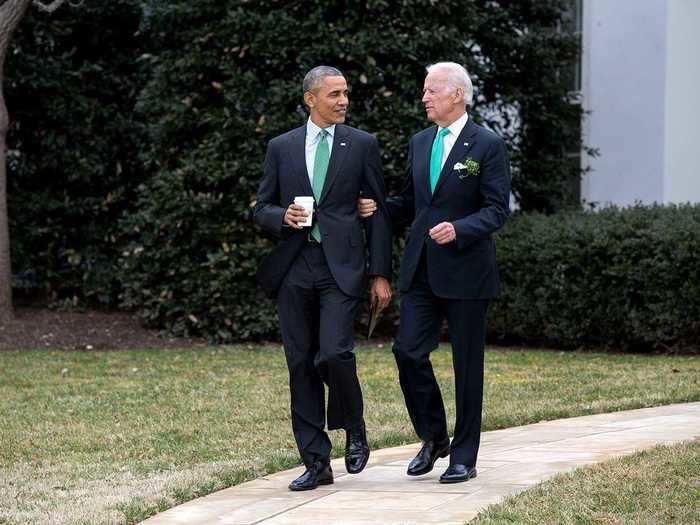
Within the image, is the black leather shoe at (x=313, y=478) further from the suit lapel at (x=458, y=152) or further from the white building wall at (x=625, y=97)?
the white building wall at (x=625, y=97)

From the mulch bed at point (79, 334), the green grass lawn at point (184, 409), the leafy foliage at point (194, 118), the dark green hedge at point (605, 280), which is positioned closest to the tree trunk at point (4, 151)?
the mulch bed at point (79, 334)

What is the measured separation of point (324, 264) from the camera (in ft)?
20.5

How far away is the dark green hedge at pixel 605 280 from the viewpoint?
12.0m

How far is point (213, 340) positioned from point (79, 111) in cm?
364

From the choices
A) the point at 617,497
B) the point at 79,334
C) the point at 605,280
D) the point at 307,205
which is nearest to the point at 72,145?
the point at 79,334

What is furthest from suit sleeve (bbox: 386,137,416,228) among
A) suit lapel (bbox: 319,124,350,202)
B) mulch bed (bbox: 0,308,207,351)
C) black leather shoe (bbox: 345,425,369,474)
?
mulch bed (bbox: 0,308,207,351)

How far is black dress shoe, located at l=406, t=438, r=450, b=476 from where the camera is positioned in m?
6.36

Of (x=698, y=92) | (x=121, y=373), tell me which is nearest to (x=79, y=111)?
(x=121, y=373)

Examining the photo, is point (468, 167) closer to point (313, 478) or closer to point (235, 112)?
point (313, 478)

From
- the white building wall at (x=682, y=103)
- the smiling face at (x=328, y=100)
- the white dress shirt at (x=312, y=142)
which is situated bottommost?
the white dress shirt at (x=312, y=142)

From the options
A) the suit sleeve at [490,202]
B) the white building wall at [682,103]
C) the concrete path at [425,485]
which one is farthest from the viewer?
the white building wall at [682,103]

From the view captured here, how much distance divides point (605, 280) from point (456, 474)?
657 cm

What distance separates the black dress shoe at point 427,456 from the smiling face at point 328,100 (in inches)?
65.7

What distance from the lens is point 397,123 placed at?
522 inches
